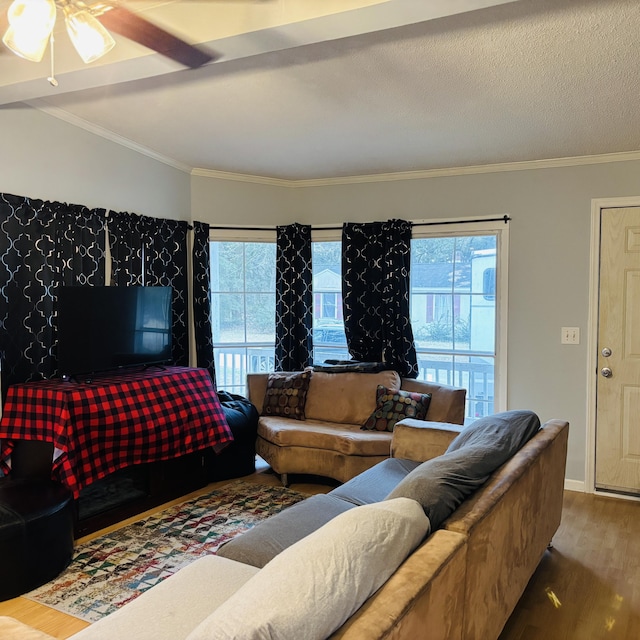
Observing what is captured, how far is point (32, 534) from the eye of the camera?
2.59 m

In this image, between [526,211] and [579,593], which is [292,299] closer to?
[526,211]

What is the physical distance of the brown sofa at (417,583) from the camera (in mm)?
1212

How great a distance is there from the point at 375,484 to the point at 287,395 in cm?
170

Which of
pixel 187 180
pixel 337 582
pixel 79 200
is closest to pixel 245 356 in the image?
pixel 187 180

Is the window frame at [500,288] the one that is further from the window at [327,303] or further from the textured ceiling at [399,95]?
the window at [327,303]

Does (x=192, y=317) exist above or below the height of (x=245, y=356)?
above

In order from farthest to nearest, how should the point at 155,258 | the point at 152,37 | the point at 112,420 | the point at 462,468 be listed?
the point at 155,258 < the point at 112,420 < the point at 152,37 < the point at 462,468

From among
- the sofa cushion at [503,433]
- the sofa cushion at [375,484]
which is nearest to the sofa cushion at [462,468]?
the sofa cushion at [503,433]

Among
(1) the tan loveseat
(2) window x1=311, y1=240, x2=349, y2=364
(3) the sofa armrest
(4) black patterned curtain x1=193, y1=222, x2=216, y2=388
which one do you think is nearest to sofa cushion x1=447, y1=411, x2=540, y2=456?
(3) the sofa armrest

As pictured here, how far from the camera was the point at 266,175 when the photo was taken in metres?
4.77

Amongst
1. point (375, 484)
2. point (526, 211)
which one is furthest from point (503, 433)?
point (526, 211)

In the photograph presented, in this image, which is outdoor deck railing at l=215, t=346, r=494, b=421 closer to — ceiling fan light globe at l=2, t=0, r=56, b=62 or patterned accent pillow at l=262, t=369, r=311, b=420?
patterned accent pillow at l=262, t=369, r=311, b=420

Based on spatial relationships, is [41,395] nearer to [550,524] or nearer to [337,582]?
[337,582]

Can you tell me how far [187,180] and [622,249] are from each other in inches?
129
